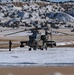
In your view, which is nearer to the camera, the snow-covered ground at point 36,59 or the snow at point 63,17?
the snow-covered ground at point 36,59

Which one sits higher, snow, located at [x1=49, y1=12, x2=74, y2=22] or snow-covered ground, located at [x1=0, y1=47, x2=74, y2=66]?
snow-covered ground, located at [x1=0, y1=47, x2=74, y2=66]

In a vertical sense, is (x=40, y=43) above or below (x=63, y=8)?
above

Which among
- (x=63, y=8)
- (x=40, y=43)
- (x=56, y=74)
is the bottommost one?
(x=63, y=8)

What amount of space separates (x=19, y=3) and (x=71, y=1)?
96.5 feet

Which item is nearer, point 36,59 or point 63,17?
point 36,59

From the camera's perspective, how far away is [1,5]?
5187 inches

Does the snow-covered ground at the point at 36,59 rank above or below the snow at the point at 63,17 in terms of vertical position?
above

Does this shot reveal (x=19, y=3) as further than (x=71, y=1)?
No

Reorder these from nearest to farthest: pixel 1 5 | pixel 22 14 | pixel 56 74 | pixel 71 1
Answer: pixel 56 74 < pixel 22 14 < pixel 1 5 < pixel 71 1

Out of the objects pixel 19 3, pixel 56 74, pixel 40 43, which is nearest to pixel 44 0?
pixel 19 3

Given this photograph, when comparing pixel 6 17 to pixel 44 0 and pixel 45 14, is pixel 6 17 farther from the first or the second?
pixel 44 0

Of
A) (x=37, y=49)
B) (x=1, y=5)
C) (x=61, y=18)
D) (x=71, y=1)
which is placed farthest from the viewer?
(x=71, y=1)

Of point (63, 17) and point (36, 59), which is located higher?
point (36, 59)

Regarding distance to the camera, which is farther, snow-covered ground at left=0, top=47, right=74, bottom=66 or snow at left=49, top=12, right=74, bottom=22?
snow at left=49, top=12, right=74, bottom=22
